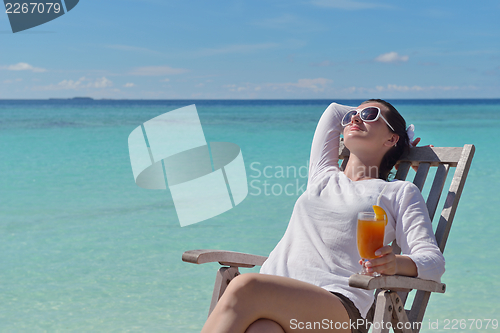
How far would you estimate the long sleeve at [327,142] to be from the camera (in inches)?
103

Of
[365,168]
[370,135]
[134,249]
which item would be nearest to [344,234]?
[365,168]

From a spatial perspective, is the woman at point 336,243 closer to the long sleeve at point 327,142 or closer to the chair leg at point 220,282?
the long sleeve at point 327,142

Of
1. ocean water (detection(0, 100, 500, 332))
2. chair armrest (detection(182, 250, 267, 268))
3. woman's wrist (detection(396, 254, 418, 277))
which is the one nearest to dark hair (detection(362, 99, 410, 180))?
woman's wrist (detection(396, 254, 418, 277))

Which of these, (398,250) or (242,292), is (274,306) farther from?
(398,250)

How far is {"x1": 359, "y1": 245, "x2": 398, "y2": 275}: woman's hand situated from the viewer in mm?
1798

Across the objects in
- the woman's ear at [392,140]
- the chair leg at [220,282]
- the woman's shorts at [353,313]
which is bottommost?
the chair leg at [220,282]

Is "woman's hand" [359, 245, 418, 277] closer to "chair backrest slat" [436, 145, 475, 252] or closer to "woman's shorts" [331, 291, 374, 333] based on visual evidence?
"woman's shorts" [331, 291, 374, 333]

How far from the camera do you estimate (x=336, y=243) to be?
2158mm

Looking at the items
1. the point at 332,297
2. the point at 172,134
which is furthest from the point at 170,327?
the point at 172,134

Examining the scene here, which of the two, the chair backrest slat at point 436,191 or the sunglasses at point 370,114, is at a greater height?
the sunglasses at point 370,114

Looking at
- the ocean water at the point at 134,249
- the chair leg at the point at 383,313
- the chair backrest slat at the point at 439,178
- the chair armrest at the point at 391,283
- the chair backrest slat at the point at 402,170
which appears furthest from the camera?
the ocean water at the point at 134,249

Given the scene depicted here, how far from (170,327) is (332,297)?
199 centimetres

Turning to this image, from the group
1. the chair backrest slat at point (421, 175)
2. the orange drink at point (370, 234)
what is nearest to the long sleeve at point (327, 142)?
the chair backrest slat at point (421, 175)

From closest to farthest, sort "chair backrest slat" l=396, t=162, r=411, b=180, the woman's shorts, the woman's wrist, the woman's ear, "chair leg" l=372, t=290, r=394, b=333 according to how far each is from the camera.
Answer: "chair leg" l=372, t=290, r=394, b=333 < the woman's wrist < the woman's shorts < the woman's ear < "chair backrest slat" l=396, t=162, r=411, b=180
